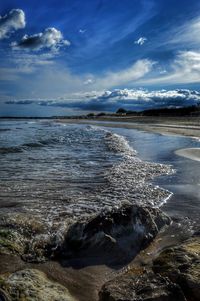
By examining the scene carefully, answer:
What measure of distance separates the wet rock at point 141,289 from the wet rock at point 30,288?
1.44ft

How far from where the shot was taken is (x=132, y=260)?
492 cm

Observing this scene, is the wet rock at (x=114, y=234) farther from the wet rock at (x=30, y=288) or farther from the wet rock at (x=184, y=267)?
the wet rock at (x=30, y=288)

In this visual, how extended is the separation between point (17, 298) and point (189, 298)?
1.76m

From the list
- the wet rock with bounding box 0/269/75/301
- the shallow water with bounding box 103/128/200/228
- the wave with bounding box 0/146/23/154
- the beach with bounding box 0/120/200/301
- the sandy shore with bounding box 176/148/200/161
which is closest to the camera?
the wet rock with bounding box 0/269/75/301

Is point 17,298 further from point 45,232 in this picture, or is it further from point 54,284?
point 45,232

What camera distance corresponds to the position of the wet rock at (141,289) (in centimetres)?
360

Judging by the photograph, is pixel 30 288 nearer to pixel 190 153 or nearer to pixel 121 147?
pixel 190 153

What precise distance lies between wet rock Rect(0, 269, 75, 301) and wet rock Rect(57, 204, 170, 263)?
102 cm

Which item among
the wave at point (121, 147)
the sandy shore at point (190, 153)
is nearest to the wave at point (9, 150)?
the wave at point (121, 147)

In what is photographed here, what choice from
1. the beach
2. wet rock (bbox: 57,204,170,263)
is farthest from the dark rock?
wet rock (bbox: 57,204,170,263)

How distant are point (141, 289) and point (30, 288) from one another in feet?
3.81

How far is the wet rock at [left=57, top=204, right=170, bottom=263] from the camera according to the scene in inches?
198

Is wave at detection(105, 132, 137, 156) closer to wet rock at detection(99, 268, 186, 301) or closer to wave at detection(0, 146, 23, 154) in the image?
wave at detection(0, 146, 23, 154)

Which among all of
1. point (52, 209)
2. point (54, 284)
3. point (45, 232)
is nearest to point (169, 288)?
point (54, 284)
